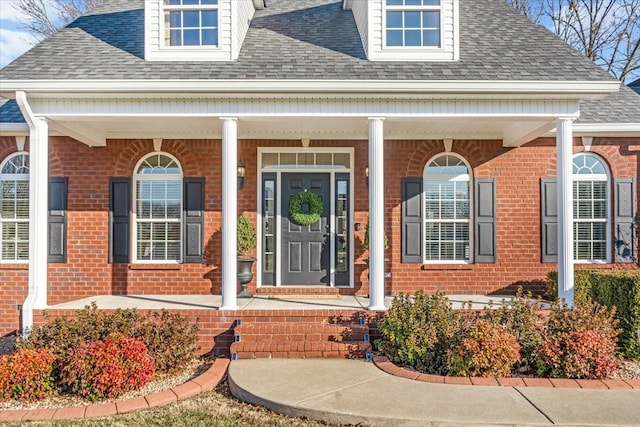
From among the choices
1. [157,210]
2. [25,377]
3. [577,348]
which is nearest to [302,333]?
[25,377]

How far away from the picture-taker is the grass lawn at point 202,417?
416 centimetres

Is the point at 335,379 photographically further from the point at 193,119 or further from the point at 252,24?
the point at 252,24

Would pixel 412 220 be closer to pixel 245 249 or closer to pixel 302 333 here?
pixel 245 249

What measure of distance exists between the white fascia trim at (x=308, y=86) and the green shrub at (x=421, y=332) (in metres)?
2.70

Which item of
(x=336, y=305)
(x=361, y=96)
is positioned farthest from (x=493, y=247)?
(x=361, y=96)

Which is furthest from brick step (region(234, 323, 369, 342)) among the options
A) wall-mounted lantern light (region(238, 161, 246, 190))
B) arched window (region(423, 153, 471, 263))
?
wall-mounted lantern light (region(238, 161, 246, 190))

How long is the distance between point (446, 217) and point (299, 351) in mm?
3871

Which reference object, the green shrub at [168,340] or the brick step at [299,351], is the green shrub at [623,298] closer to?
the brick step at [299,351]

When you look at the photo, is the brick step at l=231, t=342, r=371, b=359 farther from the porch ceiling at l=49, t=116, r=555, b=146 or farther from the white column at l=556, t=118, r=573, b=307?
the porch ceiling at l=49, t=116, r=555, b=146

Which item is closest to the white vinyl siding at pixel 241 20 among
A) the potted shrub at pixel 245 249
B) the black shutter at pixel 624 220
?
the potted shrub at pixel 245 249

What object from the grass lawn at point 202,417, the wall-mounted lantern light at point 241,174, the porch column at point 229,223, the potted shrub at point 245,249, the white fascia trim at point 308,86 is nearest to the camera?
the grass lawn at point 202,417

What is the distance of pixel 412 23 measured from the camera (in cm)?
720

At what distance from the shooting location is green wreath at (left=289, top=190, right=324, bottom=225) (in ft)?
26.8

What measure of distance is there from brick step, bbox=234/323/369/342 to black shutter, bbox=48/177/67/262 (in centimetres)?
401
